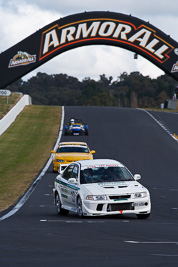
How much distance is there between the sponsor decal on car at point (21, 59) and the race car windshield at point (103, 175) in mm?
41132

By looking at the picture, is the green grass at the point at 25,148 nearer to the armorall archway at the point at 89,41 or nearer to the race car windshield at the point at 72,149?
the race car windshield at the point at 72,149

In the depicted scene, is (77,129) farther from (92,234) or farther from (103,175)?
(92,234)

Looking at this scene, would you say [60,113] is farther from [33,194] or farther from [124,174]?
[124,174]

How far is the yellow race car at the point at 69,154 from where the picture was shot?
92.5 feet

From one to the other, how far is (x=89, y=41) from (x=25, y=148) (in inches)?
636

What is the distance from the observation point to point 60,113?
6594 cm

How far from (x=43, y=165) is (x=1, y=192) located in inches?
387

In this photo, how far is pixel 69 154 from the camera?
94.3 feet

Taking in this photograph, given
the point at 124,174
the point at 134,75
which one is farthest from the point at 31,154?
the point at 134,75

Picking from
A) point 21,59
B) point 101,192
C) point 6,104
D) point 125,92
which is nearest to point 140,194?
point 101,192

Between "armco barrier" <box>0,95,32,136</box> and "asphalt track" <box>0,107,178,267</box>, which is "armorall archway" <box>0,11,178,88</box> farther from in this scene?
"asphalt track" <box>0,107,178,267</box>

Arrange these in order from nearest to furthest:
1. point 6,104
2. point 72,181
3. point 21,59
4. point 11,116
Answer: point 72,181 < point 21,59 < point 11,116 < point 6,104

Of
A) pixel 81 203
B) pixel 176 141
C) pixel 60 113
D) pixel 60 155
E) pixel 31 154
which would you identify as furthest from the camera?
pixel 60 113

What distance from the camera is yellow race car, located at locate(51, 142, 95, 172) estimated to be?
92.5ft
